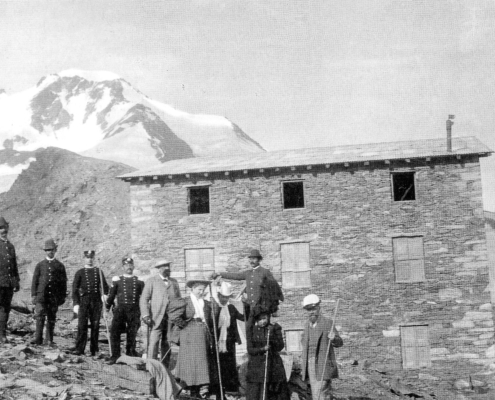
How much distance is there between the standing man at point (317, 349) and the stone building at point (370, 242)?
10790 mm

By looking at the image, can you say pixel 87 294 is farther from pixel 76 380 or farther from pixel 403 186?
pixel 403 186

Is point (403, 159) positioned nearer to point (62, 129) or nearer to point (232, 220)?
point (232, 220)

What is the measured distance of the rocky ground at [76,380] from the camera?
32.4ft

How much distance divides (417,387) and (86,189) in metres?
28.5

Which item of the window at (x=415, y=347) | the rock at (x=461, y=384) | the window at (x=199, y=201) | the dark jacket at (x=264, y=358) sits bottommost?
the rock at (x=461, y=384)

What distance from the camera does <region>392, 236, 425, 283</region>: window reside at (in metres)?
20.5

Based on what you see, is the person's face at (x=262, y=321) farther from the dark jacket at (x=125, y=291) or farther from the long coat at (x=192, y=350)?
the dark jacket at (x=125, y=291)

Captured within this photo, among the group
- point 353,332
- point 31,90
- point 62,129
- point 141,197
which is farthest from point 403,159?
point 31,90

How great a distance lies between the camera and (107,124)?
9194 cm

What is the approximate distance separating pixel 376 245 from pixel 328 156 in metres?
3.21

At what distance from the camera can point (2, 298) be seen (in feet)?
38.8

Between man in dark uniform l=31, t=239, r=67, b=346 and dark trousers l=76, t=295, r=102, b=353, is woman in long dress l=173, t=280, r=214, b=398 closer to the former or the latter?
dark trousers l=76, t=295, r=102, b=353

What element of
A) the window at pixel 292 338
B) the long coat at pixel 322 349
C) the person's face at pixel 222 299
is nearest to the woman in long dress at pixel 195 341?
the person's face at pixel 222 299

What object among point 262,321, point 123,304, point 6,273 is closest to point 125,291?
point 123,304
